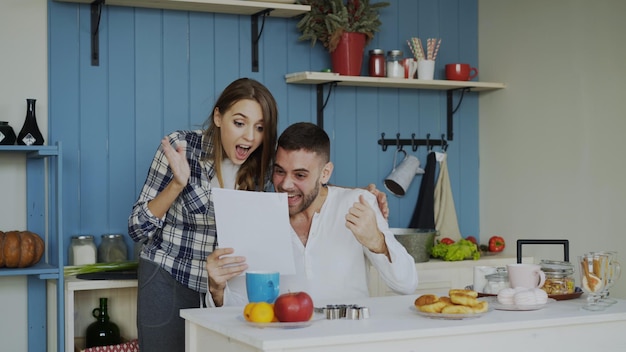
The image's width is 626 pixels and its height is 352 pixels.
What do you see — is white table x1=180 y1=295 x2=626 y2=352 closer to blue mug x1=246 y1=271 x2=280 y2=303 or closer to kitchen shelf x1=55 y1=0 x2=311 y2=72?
blue mug x1=246 y1=271 x2=280 y2=303

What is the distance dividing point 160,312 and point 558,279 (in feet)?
4.50

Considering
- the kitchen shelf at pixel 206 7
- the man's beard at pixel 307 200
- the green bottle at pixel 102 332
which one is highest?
the kitchen shelf at pixel 206 7

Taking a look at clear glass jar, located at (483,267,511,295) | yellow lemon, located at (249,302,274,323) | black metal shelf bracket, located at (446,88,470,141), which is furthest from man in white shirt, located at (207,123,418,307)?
black metal shelf bracket, located at (446,88,470,141)

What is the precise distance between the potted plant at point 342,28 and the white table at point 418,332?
193cm

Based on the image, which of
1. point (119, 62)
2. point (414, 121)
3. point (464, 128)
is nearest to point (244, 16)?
point (119, 62)

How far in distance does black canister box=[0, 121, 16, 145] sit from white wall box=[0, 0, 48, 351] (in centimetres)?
19

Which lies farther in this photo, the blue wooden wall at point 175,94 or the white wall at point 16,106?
the blue wooden wall at point 175,94

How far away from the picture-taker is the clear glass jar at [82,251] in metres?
3.83

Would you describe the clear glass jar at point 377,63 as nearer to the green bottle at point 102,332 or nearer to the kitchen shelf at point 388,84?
the kitchen shelf at point 388,84

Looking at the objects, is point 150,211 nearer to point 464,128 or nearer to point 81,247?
point 81,247

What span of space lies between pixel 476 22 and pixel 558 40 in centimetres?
69

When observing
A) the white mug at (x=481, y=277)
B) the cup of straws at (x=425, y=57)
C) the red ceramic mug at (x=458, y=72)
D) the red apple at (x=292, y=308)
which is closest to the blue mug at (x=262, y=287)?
the red apple at (x=292, y=308)

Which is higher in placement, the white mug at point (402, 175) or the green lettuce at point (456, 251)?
the white mug at point (402, 175)

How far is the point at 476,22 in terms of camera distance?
494 cm
